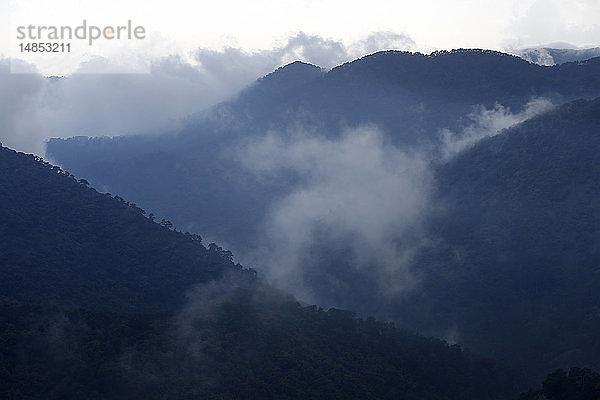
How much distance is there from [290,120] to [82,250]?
87.6 m

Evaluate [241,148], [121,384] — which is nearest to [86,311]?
[121,384]

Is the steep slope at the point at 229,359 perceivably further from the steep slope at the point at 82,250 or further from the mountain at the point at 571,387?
the mountain at the point at 571,387

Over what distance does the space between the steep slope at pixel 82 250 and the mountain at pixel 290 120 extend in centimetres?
4063

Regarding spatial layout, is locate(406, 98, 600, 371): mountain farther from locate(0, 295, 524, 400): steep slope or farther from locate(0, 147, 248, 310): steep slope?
locate(0, 147, 248, 310): steep slope

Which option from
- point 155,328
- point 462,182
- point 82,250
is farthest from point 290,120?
point 155,328

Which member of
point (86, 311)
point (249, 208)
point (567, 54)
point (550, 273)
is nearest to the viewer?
point (86, 311)

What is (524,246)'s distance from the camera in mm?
80750

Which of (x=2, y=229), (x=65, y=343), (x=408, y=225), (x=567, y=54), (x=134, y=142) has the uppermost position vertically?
(x=567, y=54)

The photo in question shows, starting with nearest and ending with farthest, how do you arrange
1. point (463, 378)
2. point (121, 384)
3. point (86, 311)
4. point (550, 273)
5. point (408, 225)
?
point (121, 384), point (86, 311), point (463, 378), point (550, 273), point (408, 225)

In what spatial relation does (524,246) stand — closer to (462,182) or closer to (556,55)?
(462,182)

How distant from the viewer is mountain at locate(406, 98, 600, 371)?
68.9m

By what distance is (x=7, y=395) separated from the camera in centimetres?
4400

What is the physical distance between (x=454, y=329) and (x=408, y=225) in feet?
80.3

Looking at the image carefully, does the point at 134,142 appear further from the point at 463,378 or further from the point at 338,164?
the point at 463,378
